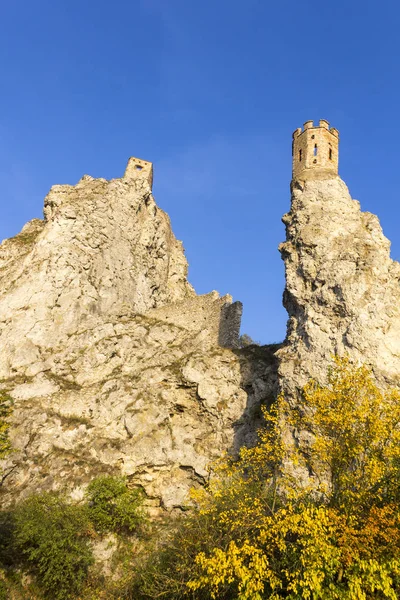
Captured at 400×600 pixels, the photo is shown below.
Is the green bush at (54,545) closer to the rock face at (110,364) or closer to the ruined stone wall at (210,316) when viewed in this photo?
the rock face at (110,364)

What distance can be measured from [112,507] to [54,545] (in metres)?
3.96

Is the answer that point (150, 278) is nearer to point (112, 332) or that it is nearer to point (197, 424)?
point (112, 332)

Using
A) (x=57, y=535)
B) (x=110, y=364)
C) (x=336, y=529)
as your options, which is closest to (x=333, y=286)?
(x=336, y=529)

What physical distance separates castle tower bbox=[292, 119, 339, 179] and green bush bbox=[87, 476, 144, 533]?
2312 cm

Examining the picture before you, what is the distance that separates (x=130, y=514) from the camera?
1000 inches

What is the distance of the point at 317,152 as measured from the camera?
30.7m

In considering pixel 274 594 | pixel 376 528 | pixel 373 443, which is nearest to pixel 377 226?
pixel 373 443

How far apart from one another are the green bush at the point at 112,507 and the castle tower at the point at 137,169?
31.0m

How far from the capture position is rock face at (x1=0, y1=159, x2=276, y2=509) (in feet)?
92.9

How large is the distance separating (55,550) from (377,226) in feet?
83.1

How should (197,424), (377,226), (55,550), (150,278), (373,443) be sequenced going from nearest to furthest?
(373,443)
(55,550)
(377,226)
(197,424)
(150,278)

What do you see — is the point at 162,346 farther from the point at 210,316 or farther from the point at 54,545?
the point at 54,545

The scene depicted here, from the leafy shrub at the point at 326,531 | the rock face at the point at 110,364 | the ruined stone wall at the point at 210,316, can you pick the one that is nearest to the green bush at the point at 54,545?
the rock face at the point at 110,364

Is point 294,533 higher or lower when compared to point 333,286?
lower
